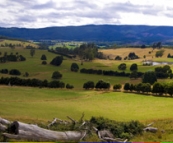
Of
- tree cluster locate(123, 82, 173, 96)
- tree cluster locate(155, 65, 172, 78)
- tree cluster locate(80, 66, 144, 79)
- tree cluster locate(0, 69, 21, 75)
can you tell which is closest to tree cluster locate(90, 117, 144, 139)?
tree cluster locate(123, 82, 173, 96)

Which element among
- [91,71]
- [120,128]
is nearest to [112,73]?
[91,71]

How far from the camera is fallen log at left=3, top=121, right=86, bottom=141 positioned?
1805cm

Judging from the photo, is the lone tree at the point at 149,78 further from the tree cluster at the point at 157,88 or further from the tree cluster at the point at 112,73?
the tree cluster at the point at 157,88

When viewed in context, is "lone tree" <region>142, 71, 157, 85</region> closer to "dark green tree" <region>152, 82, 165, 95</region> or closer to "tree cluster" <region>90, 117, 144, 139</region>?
"dark green tree" <region>152, 82, 165, 95</region>

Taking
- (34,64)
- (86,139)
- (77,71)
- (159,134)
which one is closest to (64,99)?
(159,134)

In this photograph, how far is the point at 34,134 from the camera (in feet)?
60.9

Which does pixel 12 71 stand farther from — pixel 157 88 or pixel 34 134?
pixel 34 134

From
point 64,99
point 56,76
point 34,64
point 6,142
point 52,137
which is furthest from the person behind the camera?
point 34,64

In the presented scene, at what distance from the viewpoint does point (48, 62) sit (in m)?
186

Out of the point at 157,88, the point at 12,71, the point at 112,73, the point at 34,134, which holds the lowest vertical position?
the point at 12,71

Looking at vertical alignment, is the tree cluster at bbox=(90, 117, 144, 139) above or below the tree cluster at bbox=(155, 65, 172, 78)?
above

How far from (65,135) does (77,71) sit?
5375 inches

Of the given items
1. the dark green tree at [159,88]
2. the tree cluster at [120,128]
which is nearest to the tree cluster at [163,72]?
the dark green tree at [159,88]

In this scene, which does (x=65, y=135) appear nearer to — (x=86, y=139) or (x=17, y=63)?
Answer: (x=86, y=139)
